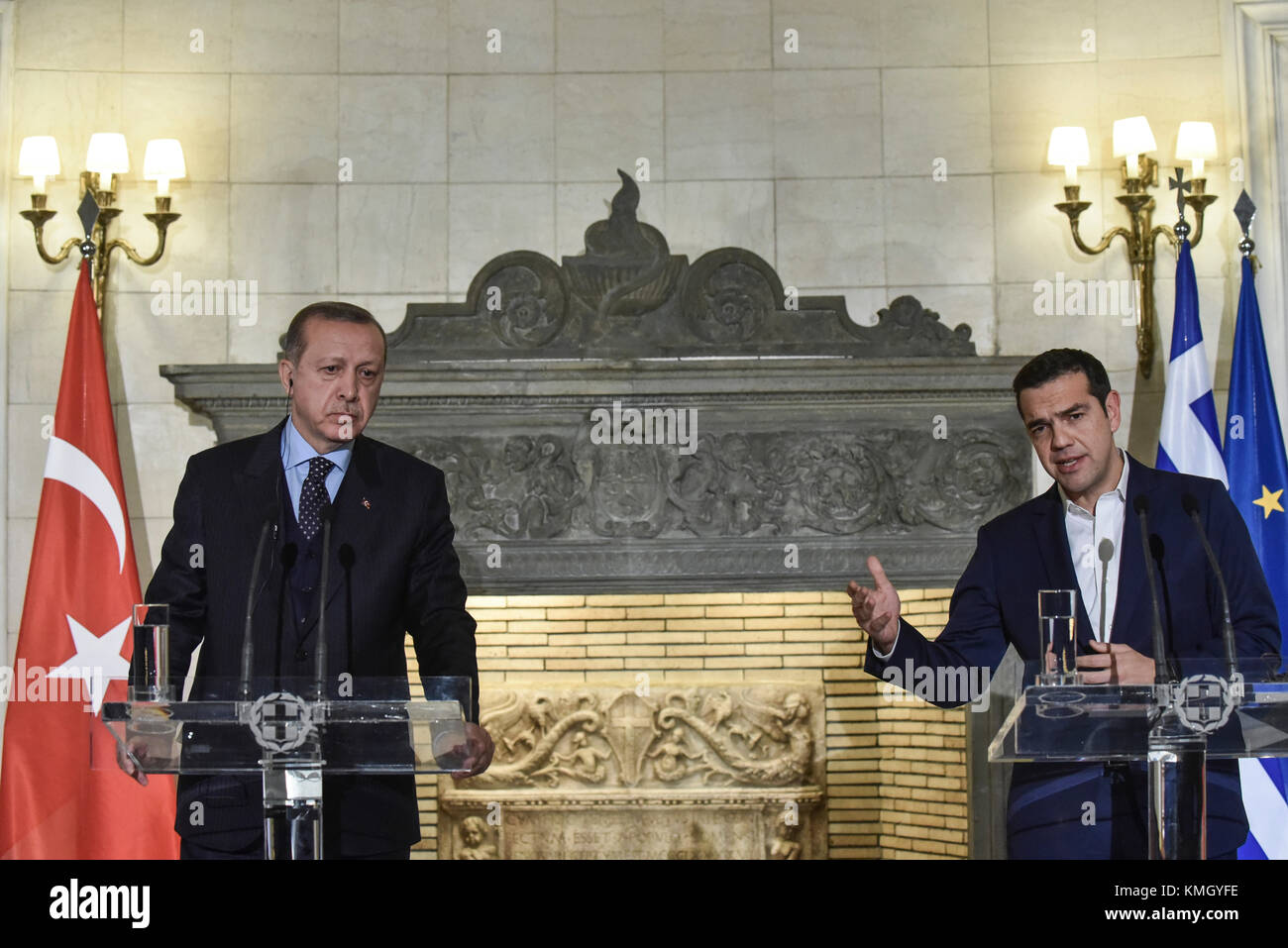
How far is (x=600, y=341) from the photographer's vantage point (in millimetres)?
5402

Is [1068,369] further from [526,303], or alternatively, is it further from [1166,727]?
[526,303]

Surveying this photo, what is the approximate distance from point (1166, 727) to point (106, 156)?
427cm

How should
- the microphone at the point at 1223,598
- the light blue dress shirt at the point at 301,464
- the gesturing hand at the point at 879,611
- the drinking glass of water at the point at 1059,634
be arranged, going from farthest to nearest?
the light blue dress shirt at the point at 301,464 → the gesturing hand at the point at 879,611 → the microphone at the point at 1223,598 → the drinking glass of water at the point at 1059,634

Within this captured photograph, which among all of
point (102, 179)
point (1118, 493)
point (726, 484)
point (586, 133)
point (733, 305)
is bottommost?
point (1118, 493)

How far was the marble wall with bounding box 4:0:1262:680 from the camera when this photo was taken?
220 inches

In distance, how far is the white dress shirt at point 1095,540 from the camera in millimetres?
2900

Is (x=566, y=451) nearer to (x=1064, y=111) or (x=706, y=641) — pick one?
(x=706, y=641)

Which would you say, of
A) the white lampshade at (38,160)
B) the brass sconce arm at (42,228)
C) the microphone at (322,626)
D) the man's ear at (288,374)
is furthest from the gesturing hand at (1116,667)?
the white lampshade at (38,160)

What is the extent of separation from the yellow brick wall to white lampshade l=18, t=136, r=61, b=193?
6.79 ft

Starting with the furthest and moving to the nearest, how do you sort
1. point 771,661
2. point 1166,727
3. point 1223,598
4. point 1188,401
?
1. point 771,661
2. point 1188,401
3. point 1223,598
4. point 1166,727

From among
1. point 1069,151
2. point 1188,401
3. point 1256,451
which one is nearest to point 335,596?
point 1188,401

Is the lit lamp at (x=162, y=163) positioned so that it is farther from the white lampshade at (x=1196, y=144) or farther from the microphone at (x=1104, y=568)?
the microphone at (x=1104, y=568)

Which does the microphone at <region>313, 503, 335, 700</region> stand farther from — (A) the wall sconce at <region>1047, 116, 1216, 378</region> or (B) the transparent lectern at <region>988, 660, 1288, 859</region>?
(A) the wall sconce at <region>1047, 116, 1216, 378</region>

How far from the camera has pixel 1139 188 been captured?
5.43m
